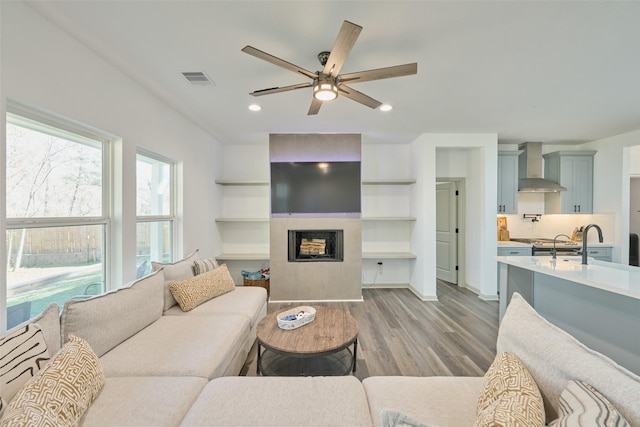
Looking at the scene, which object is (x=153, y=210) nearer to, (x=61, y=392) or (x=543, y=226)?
(x=61, y=392)

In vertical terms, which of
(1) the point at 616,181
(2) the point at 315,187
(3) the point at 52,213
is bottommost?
(3) the point at 52,213

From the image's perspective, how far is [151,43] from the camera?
1.85 meters

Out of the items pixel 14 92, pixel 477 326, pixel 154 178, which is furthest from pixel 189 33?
pixel 477 326

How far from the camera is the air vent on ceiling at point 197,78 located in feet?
7.32

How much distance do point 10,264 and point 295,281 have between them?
293cm

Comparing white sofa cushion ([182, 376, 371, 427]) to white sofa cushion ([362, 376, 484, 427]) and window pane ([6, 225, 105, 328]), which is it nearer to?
white sofa cushion ([362, 376, 484, 427])

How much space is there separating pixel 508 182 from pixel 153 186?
538cm

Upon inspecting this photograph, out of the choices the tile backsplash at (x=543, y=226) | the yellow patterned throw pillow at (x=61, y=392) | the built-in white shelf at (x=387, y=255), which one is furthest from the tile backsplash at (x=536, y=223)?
the yellow patterned throw pillow at (x=61, y=392)

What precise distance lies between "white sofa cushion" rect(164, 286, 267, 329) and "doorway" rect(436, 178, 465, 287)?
3.72m

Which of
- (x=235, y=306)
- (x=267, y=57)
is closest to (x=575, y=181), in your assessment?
(x=267, y=57)

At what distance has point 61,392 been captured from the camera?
102 centimetres

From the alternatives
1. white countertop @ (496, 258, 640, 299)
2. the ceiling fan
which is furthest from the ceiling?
white countertop @ (496, 258, 640, 299)

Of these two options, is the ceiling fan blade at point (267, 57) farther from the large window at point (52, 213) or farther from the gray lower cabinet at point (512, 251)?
the gray lower cabinet at point (512, 251)

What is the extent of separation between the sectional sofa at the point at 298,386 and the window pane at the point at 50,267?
44cm
